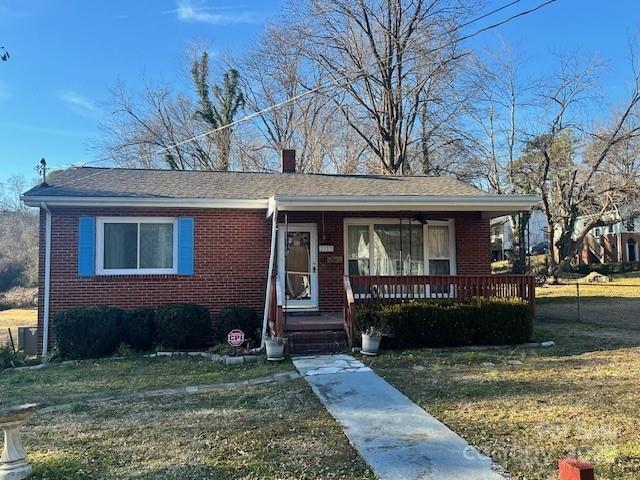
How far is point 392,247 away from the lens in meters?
11.6

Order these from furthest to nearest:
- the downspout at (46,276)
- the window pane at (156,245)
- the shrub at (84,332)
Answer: the window pane at (156,245) < the downspout at (46,276) < the shrub at (84,332)

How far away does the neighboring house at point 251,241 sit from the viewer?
981 centimetres

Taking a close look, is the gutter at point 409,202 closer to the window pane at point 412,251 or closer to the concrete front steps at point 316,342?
the window pane at point 412,251

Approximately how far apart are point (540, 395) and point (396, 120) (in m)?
20.1

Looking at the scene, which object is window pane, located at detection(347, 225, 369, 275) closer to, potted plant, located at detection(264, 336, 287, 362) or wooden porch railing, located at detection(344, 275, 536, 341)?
wooden porch railing, located at detection(344, 275, 536, 341)

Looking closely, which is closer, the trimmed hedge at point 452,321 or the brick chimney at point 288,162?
the trimmed hedge at point 452,321

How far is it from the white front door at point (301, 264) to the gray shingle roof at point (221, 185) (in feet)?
2.95

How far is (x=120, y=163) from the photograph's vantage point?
28812 millimetres

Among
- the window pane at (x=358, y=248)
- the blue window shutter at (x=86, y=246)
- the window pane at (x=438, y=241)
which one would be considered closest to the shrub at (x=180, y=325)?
the blue window shutter at (x=86, y=246)

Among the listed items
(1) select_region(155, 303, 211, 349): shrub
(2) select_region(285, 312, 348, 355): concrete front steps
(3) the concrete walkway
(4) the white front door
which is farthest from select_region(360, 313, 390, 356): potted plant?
(1) select_region(155, 303, 211, 349): shrub

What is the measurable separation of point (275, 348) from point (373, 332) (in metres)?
1.64

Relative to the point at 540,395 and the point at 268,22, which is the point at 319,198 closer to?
the point at 540,395

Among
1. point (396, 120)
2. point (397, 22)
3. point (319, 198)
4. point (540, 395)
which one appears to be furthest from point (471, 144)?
point (540, 395)

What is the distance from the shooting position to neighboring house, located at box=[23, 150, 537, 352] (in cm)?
981
